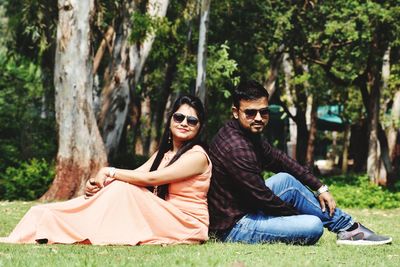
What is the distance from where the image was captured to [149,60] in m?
23.1

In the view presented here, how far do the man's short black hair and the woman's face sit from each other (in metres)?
0.44

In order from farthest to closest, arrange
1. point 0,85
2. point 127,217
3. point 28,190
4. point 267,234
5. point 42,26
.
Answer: point 0,85
point 42,26
point 28,190
point 267,234
point 127,217

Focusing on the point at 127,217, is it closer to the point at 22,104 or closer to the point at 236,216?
the point at 236,216

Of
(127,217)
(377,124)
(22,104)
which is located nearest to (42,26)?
(22,104)

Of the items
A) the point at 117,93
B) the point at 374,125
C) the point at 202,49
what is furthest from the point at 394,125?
the point at 117,93

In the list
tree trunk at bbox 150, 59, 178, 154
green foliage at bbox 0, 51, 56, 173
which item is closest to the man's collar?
green foliage at bbox 0, 51, 56, 173

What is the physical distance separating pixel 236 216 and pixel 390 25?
575 inches

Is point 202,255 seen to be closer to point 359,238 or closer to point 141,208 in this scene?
point 141,208

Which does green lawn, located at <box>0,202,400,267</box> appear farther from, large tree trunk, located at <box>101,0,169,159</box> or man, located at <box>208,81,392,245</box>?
large tree trunk, located at <box>101,0,169,159</box>

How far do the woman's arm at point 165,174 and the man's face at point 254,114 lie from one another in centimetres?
59

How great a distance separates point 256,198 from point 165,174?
2.78 feet

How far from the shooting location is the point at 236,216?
259 inches

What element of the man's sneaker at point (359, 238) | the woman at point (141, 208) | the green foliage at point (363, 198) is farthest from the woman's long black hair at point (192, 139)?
the green foliage at point (363, 198)

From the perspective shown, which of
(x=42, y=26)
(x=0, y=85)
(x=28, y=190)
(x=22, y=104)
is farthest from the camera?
(x=0, y=85)
